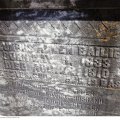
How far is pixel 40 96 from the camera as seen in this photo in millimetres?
2080

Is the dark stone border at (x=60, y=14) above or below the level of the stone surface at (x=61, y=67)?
above

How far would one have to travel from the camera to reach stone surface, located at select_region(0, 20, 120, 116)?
64.7 inches

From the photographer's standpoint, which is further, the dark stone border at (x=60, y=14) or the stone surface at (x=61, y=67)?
the stone surface at (x=61, y=67)

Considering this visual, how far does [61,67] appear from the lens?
1.84 m

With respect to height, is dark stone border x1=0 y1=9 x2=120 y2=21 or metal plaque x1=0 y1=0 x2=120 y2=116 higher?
dark stone border x1=0 y1=9 x2=120 y2=21

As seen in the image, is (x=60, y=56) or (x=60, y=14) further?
(x=60, y=56)

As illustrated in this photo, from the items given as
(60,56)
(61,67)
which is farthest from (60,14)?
(61,67)

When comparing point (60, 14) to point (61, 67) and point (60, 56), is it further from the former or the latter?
point (61, 67)

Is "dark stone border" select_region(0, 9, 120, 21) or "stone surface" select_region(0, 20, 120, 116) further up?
"dark stone border" select_region(0, 9, 120, 21)

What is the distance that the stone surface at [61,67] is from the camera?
164 centimetres

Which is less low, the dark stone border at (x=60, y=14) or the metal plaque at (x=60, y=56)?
the dark stone border at (x=60, y=14)

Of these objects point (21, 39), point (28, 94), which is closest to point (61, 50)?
→ point (21, 39)

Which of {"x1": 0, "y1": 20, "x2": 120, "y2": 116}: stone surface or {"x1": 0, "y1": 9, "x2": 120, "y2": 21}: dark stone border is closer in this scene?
{"x1": 0, "y1": 9, "x2": 120, "y2": 21}: dark stone border

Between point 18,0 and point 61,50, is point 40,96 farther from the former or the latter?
point 18,0
